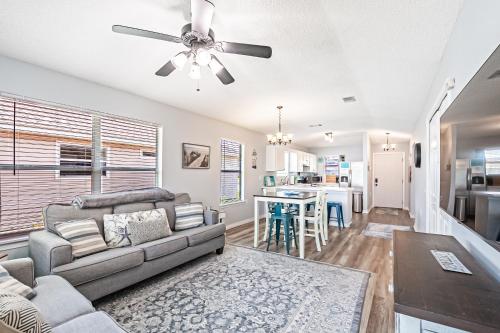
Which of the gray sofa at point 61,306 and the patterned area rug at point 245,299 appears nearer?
the gray sofa at point 61,306

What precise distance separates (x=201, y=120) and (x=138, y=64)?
2.08 metres

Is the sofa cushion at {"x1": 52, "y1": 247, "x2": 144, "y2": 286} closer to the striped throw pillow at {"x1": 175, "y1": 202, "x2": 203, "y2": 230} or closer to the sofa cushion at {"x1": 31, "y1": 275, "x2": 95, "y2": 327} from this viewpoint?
the sofa cushion at {"x1": 31, "y1": 275, "x2": 95, "y2": 327}

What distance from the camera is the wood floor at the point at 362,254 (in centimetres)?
214

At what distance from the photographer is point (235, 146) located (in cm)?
571

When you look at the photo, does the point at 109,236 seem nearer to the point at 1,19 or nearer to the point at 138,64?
the point at 138,64

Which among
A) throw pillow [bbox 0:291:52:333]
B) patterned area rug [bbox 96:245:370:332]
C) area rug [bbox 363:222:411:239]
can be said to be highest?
throw pillow [bbox 0:291:52:333]

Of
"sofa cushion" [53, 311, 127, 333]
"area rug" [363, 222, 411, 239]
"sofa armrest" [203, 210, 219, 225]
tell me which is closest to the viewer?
"sofa cushion" [53, 311, 127, 333]

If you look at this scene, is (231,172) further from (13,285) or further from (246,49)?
(13,285)

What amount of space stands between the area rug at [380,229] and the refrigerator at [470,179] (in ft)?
12.2

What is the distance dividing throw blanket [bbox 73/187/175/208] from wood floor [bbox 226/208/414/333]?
62.8 inches

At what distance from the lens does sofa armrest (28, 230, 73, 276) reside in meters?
2.03

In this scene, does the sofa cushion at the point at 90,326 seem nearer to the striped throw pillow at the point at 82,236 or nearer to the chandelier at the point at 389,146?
the striped throw pillow at the point at 82,236

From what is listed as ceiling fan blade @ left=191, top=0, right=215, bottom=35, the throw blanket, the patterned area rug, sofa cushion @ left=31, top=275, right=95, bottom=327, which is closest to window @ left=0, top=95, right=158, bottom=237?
the throw blanket

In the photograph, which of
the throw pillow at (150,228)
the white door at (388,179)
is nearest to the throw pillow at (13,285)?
the throw pillow at (150,228)
